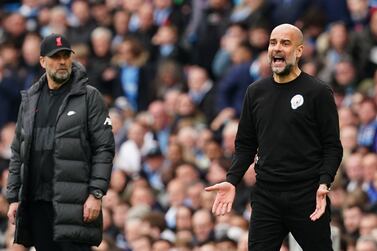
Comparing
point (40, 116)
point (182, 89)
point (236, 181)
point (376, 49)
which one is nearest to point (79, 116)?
point (40, 116)

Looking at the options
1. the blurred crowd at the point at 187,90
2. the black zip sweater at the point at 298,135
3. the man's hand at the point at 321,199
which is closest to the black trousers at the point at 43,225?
the black zip sweater at the point at 298,135

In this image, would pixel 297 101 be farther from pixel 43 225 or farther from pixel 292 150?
pixel 43 225

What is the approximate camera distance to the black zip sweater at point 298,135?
952 centimetres

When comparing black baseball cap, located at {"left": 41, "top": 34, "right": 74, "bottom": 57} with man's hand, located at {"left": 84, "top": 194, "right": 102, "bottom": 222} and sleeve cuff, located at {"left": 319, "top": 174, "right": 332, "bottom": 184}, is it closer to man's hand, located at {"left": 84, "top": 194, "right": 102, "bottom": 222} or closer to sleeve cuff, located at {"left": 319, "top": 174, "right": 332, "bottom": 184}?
man's hand, located at {"left": 84, "top": 194, "right": 102, "bottom": 222}

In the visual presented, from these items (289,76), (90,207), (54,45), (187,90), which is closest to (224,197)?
(289,76)

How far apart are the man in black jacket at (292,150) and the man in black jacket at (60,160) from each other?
1.11 meters

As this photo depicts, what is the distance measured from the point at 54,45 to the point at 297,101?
79.3 inches

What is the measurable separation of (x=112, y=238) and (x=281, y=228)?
641 centimetres

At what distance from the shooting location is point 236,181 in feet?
32.3

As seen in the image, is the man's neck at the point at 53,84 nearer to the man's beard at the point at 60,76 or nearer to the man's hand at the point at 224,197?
the man's beard at the point at 60,76

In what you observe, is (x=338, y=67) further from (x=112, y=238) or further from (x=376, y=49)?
(x=112, y=238)

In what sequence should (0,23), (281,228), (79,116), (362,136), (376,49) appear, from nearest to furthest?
(281,228) → (79,116) → (362,136) → (376,49) → (0,23)

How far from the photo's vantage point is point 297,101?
9578 millimetres

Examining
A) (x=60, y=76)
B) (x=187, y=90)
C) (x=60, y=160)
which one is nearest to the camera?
(x=60, y=160)
